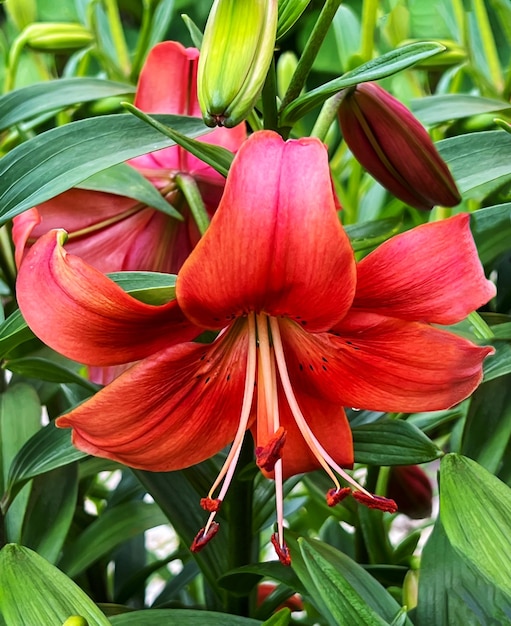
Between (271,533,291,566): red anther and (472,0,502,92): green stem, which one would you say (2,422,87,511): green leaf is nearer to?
(271,533,291,566): red anther

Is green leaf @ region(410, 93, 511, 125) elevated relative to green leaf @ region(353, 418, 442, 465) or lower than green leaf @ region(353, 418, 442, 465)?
elevated

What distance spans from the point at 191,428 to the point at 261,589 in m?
0.39

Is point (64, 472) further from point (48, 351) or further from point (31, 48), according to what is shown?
point (31, 48)

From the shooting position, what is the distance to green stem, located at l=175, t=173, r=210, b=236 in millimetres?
395

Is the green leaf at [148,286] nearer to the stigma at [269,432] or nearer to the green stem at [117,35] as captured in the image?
the stigma at [269,432]

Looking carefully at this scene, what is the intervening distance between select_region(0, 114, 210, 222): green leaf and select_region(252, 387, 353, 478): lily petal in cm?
13

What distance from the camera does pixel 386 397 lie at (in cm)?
34

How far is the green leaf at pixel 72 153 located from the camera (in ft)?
1.09

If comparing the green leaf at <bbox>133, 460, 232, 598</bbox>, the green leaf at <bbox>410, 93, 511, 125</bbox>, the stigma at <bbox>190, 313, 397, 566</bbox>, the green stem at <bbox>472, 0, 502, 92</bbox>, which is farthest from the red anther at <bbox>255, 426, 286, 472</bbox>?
the green stem at <bbox>472, 0, 502, 92</bbox>

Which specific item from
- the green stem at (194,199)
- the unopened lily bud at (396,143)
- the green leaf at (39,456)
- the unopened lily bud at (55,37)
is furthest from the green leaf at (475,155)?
the unopened lily bud at (55,37)

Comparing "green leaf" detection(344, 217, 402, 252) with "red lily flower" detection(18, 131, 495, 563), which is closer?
"red lily flower" detection(18, 131, 495, 563)

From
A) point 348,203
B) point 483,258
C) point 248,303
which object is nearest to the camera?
point 248,303

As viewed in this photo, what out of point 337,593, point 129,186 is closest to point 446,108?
point 129,186

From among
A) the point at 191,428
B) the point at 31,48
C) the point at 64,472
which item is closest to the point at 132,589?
the point at 64,472
